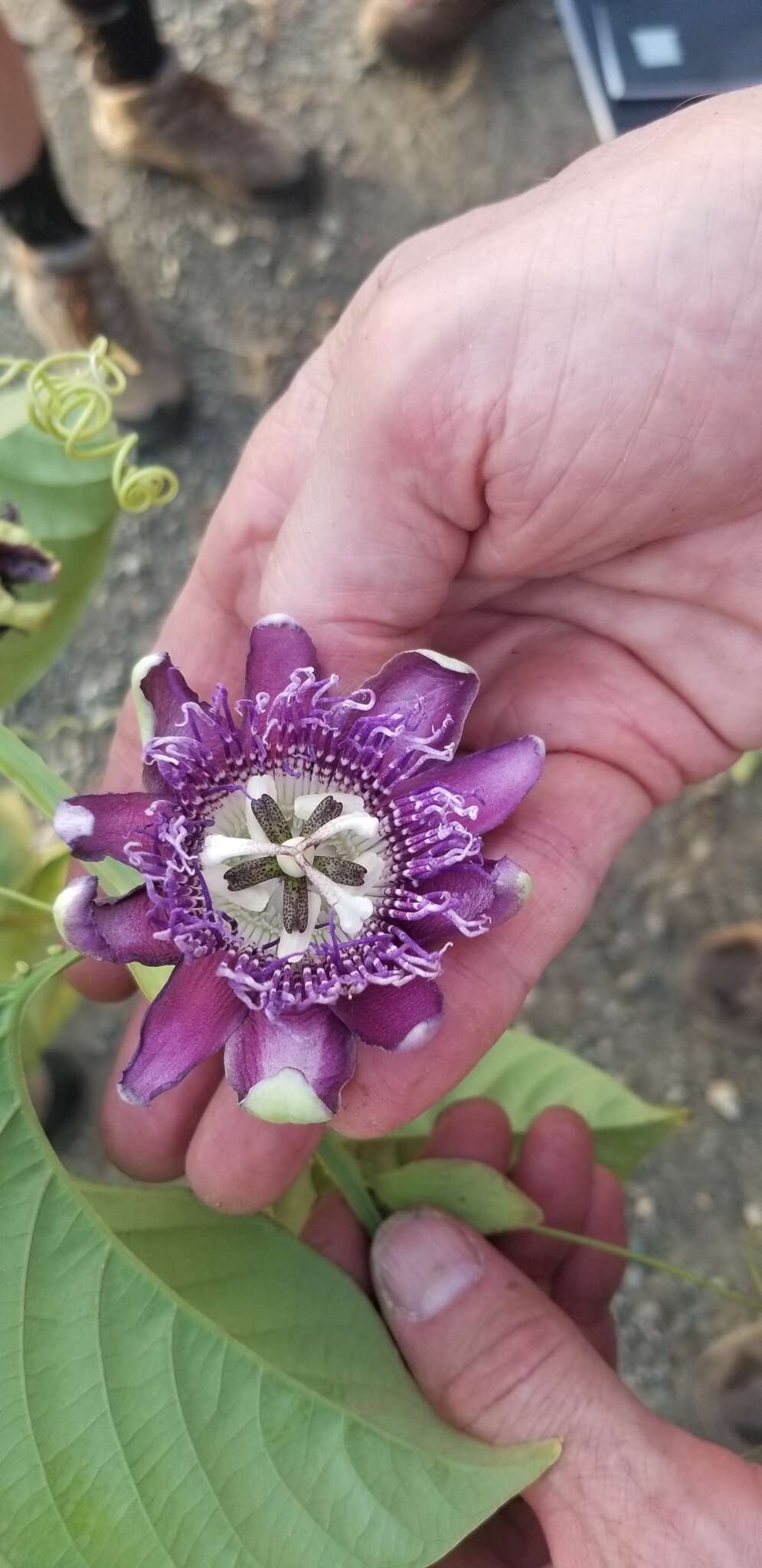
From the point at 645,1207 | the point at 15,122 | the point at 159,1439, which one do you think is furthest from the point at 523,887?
the point at 15,122

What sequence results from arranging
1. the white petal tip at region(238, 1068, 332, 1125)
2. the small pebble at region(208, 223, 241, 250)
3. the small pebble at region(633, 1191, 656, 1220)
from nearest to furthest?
the white petal tip at region(238, 1068, 332, 1125) < the small pebble at region(633, 1191, 656, 1220) < the small pebble at region(208, 223, 241, 250)

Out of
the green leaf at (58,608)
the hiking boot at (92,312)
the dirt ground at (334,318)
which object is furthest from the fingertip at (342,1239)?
the hiking boot at (92,312)

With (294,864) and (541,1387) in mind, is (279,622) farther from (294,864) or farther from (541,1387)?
(541,1387)

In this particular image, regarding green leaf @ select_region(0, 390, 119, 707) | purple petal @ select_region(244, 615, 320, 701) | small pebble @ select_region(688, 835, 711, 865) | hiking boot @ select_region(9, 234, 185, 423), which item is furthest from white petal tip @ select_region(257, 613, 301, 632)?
hiking boot @ select_region(9, 234, 185, 423)

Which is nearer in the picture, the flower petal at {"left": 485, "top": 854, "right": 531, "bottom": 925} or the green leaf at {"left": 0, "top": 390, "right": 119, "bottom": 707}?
the flower petal at {"left": 485, "top": 854, "right": 531, "bottom": 925}

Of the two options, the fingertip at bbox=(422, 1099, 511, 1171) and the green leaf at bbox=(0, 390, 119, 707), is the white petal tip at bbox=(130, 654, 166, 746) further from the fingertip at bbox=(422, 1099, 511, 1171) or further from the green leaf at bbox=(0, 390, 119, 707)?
the fingertip at bbox=(422, 1099, 511, 1171)

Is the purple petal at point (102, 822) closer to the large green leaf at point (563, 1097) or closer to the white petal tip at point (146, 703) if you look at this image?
the white petal tip at point (146, 703)

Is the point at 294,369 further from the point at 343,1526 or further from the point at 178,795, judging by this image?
Answer: the point at 343,1526
